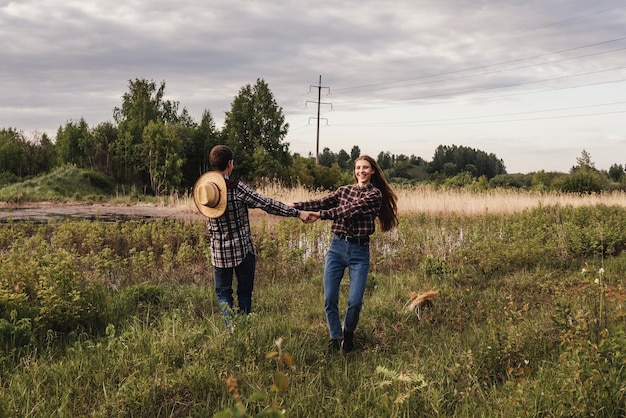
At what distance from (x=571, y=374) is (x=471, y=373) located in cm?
92

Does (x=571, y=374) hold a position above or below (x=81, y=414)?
above

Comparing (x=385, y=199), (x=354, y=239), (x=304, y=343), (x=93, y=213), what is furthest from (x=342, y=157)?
(x=304, y=343)

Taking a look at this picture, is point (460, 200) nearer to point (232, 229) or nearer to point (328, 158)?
point (232, 229)

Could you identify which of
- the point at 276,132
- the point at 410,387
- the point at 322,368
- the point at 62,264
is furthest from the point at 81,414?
the point at 276,132

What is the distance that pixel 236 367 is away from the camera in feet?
12.9

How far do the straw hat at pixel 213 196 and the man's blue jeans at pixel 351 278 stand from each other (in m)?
1.13

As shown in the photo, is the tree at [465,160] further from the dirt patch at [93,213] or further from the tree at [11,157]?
the dirt patch at [93,213]

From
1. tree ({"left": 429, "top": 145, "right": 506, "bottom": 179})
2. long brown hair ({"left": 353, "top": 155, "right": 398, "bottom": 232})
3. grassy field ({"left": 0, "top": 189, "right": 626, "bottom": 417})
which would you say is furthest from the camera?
tree ({"left": 429, "top": 145, "right": 506, "bottom": 179})

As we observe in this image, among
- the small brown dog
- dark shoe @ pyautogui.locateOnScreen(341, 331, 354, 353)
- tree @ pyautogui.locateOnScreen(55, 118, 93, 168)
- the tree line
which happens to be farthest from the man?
tree @ pyautogui.locateOnScreen(55, 118, 93, 168)

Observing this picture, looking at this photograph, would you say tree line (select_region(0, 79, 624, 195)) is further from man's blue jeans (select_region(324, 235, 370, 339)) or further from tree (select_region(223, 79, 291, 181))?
man's blue jeans (select_region(324, 235, 370, 339))

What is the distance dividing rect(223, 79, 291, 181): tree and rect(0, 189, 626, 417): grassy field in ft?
115

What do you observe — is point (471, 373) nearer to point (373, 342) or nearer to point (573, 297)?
point (373, 342)

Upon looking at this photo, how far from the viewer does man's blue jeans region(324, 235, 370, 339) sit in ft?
15.5

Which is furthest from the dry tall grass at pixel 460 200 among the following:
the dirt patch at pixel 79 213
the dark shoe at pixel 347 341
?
the dark shoe at pixel 347 341
